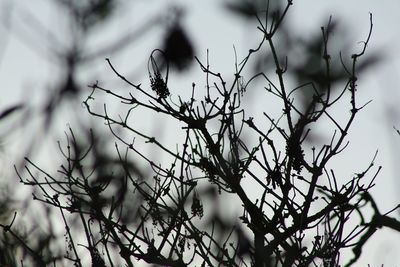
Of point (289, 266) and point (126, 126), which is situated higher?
point (126, 126)

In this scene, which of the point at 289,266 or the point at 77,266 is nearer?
→ the point at 289,266

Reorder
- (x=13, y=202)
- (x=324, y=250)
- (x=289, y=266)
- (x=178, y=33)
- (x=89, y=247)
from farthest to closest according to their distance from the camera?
1. (x=13, y=202)
2. (x=178, y=33)
3. (x=89, y=247)
4. (x=324, y=250)
5. (x=289, y=266)

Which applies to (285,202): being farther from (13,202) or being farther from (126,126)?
(13,202)

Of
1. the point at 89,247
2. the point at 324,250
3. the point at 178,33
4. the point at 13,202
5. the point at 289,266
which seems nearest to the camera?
the point at 289,266

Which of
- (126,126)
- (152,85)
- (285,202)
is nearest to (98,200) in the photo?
(126,126)

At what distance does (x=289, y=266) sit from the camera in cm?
286

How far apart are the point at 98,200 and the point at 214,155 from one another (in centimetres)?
74

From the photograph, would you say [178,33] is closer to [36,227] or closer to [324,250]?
[324,250]

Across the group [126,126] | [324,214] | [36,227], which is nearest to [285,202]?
[324,214]

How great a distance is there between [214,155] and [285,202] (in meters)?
0.41

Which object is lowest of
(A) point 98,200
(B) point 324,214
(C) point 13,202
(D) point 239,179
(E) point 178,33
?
(B) point 324,214

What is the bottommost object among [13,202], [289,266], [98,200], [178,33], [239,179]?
[289,266]

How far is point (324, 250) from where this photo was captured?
121 inches

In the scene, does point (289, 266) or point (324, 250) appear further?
point (324, 250)
